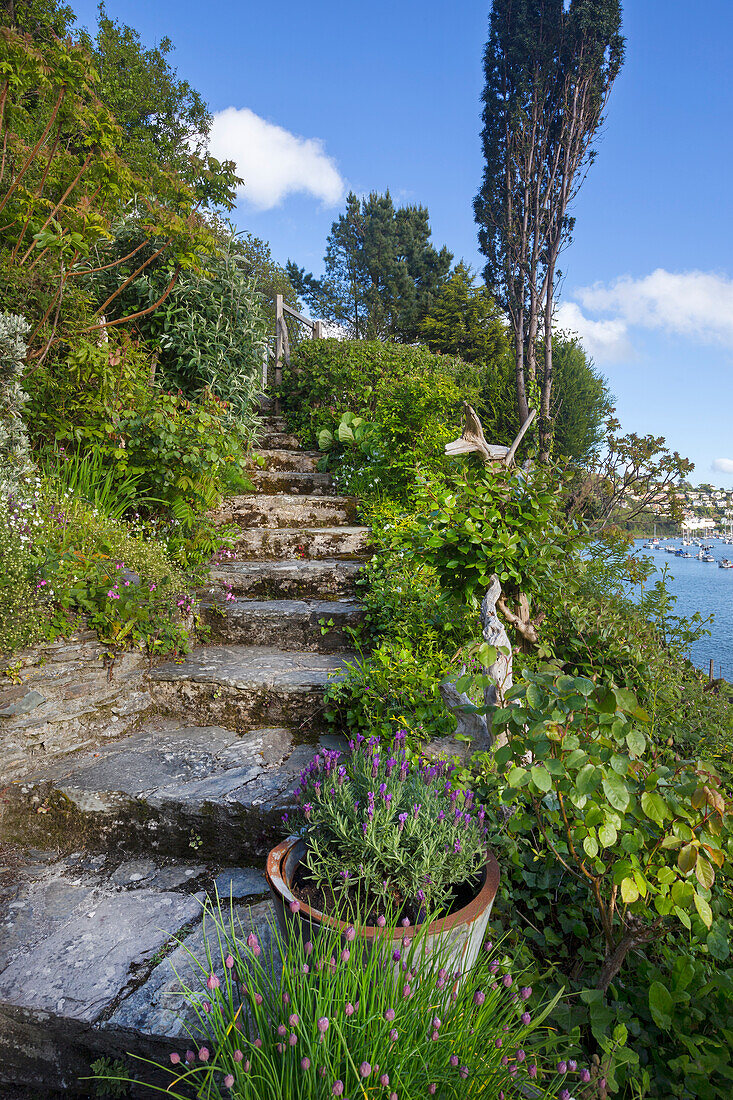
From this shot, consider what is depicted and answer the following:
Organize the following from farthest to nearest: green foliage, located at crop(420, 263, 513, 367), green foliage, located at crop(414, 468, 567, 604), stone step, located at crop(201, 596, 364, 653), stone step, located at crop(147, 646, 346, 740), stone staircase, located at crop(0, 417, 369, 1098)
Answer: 1. green foliage, located at crop(420, 263, 513, 367)
2. stone step, located at crop(201, 596, 364, 653)
3. stone step, located at crop(147, 646, 346, 740)
4. green foliage, located at crop(414, 468, 567, 604)
5. stone staircase, located at crop(0, 417, 369, 1098)

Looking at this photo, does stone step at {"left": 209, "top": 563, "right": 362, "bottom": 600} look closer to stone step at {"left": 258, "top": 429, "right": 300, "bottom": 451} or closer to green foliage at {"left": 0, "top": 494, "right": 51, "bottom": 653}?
green foliage at {"left": 0, "top": 494, "right": 51, "bottom": 653}

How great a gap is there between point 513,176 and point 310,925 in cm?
1234

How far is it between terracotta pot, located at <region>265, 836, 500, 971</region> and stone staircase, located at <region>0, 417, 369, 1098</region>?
34 cm

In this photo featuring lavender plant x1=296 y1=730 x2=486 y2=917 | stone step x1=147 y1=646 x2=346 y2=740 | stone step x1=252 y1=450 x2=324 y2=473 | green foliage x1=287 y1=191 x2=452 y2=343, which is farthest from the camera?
green foliage x1=287 y1=191 x2=452 y2=343

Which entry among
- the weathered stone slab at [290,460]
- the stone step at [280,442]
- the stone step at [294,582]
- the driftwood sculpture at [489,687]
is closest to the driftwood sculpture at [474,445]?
the driftwood sculpture at [489,687]

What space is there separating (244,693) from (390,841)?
1.60 m

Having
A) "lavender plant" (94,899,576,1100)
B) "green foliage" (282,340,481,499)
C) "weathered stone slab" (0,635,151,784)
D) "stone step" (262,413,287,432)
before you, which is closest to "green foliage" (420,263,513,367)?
"green foliage" (282,340,481,499)

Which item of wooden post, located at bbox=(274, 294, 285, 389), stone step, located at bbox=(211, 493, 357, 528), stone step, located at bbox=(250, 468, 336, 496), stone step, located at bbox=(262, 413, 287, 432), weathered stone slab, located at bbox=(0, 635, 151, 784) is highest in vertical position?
wooden post, located at bbox=(274, 294, 285, 389)

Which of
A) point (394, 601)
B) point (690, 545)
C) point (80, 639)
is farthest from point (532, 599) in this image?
point (690, 545)

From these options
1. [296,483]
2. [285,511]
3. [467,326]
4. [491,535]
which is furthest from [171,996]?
[467,326]

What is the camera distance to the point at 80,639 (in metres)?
2.80

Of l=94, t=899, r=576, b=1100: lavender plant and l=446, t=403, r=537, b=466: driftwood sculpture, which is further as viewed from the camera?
l=446, t=403, r=537, b=466: driftwood sculpture

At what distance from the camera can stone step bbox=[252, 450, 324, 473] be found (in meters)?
6.12

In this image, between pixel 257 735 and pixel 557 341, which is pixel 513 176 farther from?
pixel 257 735
